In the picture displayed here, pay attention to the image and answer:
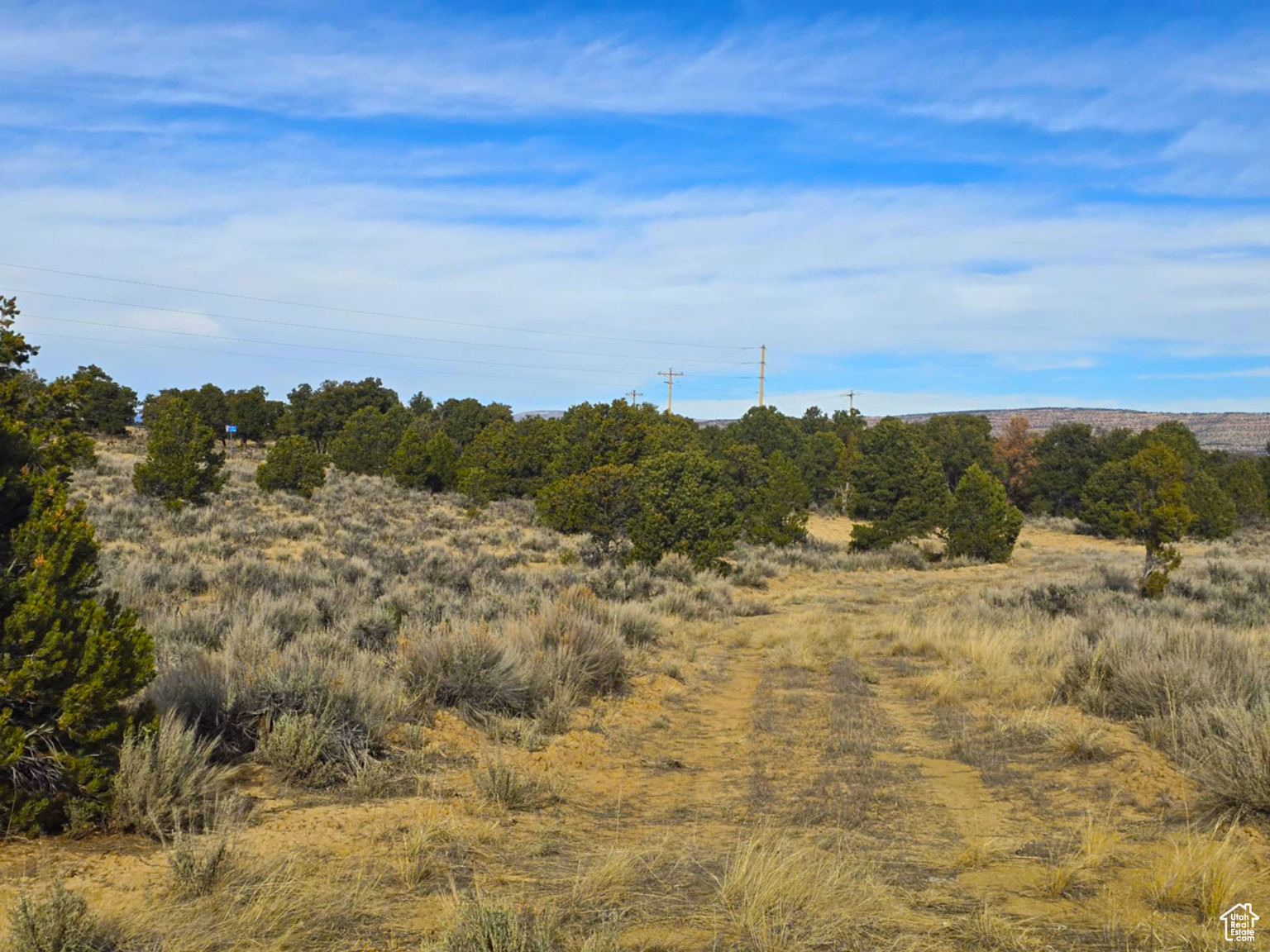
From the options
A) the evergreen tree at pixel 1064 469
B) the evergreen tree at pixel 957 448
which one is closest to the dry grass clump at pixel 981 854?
the evergreen tree at pixel 1064 469

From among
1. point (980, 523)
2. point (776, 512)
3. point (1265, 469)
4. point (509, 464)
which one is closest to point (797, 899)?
point (776, 512)

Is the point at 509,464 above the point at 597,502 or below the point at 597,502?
above

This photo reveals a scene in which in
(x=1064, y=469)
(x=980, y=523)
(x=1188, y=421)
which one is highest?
(x=1188, y=421)

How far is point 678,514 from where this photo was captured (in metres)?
23.1

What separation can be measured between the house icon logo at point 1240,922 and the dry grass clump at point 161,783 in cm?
499

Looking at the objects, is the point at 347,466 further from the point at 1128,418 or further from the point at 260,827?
the point at 1128,418

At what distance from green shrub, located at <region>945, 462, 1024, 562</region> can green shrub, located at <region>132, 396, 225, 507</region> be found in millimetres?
27408

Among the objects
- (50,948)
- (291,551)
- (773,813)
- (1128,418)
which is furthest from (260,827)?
(1128,418)

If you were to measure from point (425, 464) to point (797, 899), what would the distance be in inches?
1697

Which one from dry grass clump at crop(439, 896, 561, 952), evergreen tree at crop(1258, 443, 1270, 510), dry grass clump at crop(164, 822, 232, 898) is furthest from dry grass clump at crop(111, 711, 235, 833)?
evergreen tree at crop(1258, 443, 1270, 510)

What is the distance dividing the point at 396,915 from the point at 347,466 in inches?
1982

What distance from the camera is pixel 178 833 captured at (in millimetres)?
4270

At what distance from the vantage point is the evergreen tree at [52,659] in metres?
4.59

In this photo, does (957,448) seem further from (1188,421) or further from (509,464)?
(1188,421)
